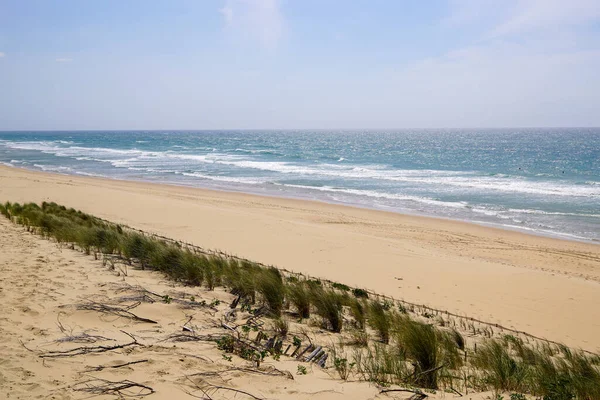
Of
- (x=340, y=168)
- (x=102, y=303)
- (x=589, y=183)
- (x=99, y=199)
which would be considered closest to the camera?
(x=102, y=303)

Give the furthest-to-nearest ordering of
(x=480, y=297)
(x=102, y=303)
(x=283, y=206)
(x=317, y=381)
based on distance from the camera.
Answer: (x=283, y=206), (x=480, y=297), (x=102, y=303), (x=317, y=381)

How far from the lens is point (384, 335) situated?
5.97 m

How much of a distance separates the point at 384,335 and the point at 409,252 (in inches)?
326

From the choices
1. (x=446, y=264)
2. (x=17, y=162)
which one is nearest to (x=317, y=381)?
(x=446, y=264)

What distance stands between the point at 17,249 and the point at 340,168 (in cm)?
3876

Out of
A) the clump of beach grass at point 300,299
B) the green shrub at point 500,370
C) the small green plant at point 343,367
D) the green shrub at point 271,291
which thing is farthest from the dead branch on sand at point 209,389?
the clump of beach grass at point 300,299

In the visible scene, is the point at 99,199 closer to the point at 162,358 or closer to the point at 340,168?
the point at 162,358

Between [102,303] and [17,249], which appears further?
[17,249]

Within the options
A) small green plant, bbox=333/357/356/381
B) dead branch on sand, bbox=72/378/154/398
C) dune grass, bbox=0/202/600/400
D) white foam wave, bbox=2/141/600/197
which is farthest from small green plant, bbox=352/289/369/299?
white foam wave, bbox=2/141/600/197

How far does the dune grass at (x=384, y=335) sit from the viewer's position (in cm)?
441

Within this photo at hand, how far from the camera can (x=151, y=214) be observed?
18.1 m

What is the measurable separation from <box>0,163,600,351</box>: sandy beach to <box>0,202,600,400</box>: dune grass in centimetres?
230

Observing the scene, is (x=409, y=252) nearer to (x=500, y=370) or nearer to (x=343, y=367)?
(x=500, y=370)

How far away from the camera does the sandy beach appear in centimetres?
924
